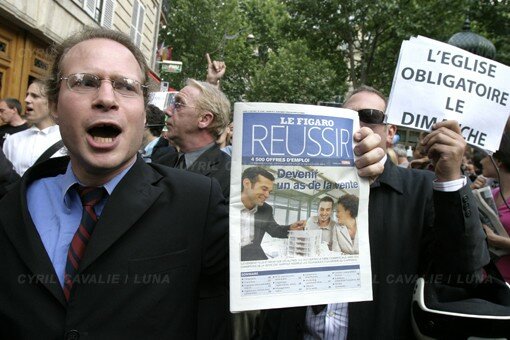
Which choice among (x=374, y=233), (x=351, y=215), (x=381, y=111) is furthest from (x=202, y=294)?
(x=381, y=111)

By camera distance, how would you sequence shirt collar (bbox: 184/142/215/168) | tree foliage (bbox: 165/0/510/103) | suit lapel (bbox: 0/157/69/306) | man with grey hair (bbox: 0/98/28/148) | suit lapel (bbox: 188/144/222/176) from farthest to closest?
tree foliage (bbox: 165/0/510/103) < man with grey hair (bbox: 0/98/28/148) < shirt collar (bbox: 184/142/215/168) < suit lapel (bbox: 188/144/222/176) < suit lapel (bbox: 0/157/69/306)

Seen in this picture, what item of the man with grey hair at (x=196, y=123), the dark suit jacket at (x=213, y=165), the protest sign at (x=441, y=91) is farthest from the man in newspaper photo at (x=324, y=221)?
the man with grey hair at (x=196, y=123)

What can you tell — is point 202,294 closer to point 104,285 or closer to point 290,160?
point 104,285

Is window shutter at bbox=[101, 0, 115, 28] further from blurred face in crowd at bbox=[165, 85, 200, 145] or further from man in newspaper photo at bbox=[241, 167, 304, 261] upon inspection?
man in newspaper photo at bbox=[241, 167, 304, 261]

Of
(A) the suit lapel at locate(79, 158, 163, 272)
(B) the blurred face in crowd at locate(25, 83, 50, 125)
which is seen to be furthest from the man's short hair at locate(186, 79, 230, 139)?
(A) the suit lapel at locate(79, 158, 163, 272)

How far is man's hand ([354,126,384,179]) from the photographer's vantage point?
1.57 meters

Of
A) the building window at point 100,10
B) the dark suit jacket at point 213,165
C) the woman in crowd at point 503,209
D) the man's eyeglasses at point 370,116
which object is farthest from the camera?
the building window at point 100,10

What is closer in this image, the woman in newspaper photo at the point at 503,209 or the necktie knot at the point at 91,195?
the necktie knot at the point at 91,195

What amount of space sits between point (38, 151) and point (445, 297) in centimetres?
342

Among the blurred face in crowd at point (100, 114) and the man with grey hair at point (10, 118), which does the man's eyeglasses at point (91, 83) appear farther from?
the man with grey hair at point (10, 118)

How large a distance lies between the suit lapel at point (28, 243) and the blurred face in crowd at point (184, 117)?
6.02ft

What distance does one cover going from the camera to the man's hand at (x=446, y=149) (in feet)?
5.74

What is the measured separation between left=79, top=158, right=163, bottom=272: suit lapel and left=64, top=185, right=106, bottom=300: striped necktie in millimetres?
46

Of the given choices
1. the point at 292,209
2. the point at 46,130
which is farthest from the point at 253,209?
the point at 46,130
